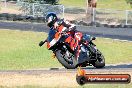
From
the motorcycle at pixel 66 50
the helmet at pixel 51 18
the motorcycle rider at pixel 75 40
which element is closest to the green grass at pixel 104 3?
the motorcycle at pixel 66 50

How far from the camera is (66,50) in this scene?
984cm

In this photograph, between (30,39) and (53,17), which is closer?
(53,17)

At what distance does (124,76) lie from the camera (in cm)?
706

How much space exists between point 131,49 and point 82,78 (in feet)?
72.5

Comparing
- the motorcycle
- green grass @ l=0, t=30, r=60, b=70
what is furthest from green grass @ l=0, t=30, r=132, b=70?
the motorcycle

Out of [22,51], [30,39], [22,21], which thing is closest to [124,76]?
[22,51]

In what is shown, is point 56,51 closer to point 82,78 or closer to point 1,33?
point 82,78

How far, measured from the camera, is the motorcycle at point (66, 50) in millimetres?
9297

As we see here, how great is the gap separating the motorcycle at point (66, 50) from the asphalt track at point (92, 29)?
2588 centimetres

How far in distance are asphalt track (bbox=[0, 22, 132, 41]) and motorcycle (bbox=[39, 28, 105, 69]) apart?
2588 centimetres

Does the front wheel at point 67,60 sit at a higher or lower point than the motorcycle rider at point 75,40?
lower

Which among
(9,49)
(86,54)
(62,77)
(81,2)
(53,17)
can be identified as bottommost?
(81,2)

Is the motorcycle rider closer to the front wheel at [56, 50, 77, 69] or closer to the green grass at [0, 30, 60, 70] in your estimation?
the front wheel at [56, 50, 77, 69]

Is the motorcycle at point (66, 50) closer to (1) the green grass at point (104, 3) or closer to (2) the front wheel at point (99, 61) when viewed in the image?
(2) the front wheel at point (99, 61)
